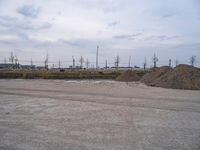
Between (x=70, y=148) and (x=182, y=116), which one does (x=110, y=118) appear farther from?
(x=70, y=148)

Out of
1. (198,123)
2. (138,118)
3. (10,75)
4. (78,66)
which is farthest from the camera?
(78,66)

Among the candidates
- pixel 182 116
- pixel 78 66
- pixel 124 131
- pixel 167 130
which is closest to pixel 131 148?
pixel 124 131

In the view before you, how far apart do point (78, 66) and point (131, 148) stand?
123760mm

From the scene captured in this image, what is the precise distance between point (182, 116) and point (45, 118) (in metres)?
5.63

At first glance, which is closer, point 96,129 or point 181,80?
point 96,129

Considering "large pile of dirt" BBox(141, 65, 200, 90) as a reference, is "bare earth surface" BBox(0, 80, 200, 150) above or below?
below

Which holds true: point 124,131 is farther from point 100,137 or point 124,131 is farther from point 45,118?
point 45,118

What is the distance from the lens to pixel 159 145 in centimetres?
714

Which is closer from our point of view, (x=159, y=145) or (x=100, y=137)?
(x=159, y=145)

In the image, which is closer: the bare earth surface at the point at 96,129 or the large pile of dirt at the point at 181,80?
the bare earth surface at the point at 96,129

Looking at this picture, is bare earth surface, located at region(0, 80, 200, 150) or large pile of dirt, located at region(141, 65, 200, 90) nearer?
bare earth surface, located at region(0, 80, 200, 150)

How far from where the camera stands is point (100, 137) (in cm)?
788

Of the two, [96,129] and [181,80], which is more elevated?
[181,80]

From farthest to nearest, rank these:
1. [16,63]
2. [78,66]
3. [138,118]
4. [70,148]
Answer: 1. [78,66]
2. [16,63]
3. [138,118]
4. [70,148]
